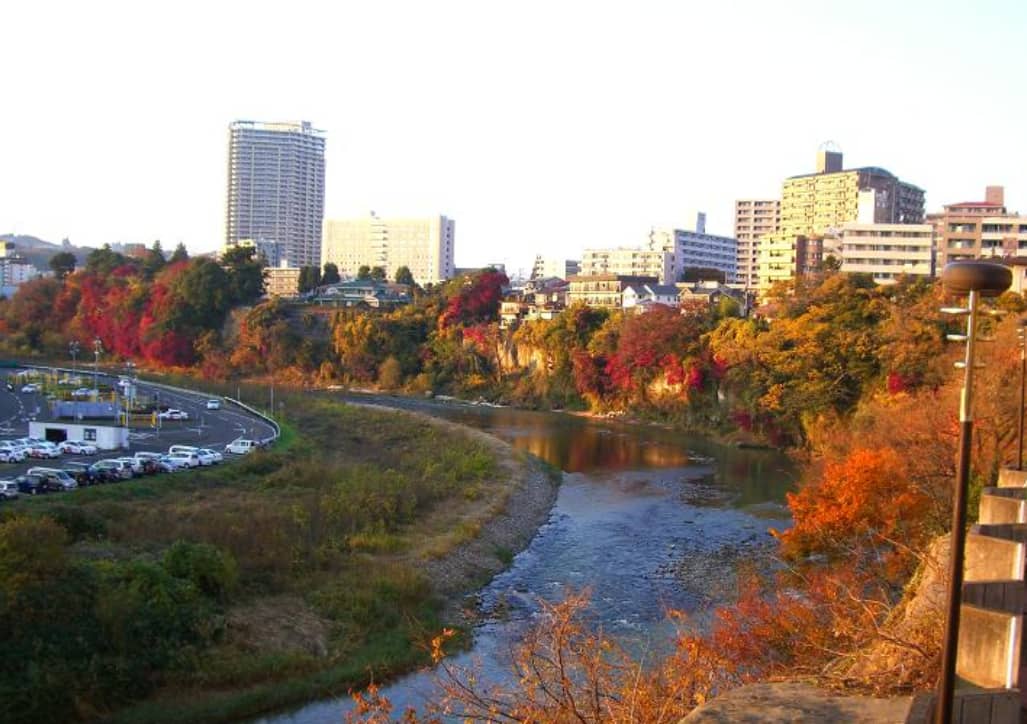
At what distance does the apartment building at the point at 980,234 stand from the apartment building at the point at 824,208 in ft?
27.0

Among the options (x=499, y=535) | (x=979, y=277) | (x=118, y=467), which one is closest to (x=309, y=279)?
(x=118, y=467)

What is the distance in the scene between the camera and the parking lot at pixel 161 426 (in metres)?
25.5

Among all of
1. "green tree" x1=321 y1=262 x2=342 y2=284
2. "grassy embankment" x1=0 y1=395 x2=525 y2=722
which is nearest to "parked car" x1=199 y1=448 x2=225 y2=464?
"grassy embankment" x1=0 y1=395 x2=525 y2=722

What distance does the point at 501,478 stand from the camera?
87.9ft

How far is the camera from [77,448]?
25.2m

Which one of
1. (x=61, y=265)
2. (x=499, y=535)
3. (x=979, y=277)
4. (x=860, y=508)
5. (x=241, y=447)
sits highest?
(x=61, y=265)

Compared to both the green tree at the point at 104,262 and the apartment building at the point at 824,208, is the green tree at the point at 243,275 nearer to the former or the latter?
the green tree at the point at 104,262

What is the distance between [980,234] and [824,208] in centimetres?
2324

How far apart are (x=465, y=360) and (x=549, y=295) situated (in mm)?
9756

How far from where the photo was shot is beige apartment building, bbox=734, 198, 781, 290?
250 feet

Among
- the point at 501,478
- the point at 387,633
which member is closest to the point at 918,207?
the point at 501,478

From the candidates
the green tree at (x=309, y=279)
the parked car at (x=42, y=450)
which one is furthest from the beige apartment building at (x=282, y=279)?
the parked car at (x=42, y=450)

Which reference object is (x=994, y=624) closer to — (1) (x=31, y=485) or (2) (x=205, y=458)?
(1) (x=31, y=485)

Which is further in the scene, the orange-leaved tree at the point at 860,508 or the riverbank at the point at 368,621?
the orange-leaved tree at the point at 860,508
